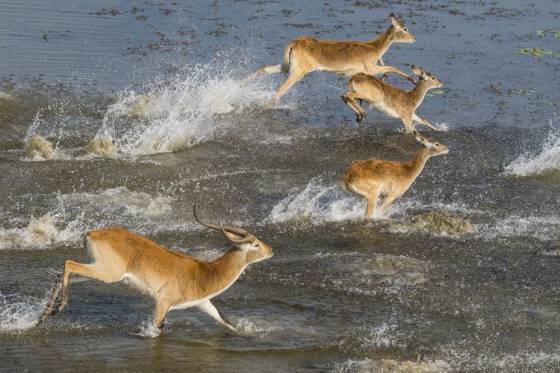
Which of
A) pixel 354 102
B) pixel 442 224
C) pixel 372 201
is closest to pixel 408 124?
pixel 354 102

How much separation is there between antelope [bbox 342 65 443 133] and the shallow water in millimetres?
317

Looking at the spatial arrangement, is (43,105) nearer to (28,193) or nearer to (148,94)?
(148,94)

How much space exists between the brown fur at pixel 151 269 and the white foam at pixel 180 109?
5261 millimetres

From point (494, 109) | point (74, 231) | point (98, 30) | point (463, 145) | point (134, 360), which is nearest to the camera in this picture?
point (134, 360)

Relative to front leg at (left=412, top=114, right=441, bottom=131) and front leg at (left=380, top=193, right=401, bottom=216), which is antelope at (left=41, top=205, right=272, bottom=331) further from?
front leg at (left=412, top=114, right=441, bottom=131)

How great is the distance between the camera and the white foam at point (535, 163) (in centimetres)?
1305

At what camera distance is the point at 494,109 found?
15.8 meters

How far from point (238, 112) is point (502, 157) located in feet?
12.8

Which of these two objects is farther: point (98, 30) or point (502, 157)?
point (98, 30)

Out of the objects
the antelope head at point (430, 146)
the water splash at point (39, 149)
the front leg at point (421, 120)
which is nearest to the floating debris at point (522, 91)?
the front leg at point (421, 120)

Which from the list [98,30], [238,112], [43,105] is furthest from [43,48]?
[238,112]

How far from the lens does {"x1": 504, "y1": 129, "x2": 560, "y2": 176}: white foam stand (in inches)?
514

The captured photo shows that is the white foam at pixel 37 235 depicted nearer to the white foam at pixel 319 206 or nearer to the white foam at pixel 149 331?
the white foam at pixel 149 331

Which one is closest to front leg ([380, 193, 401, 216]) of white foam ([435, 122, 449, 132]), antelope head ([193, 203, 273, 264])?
antelope head ([193, 203, 273, 264])
